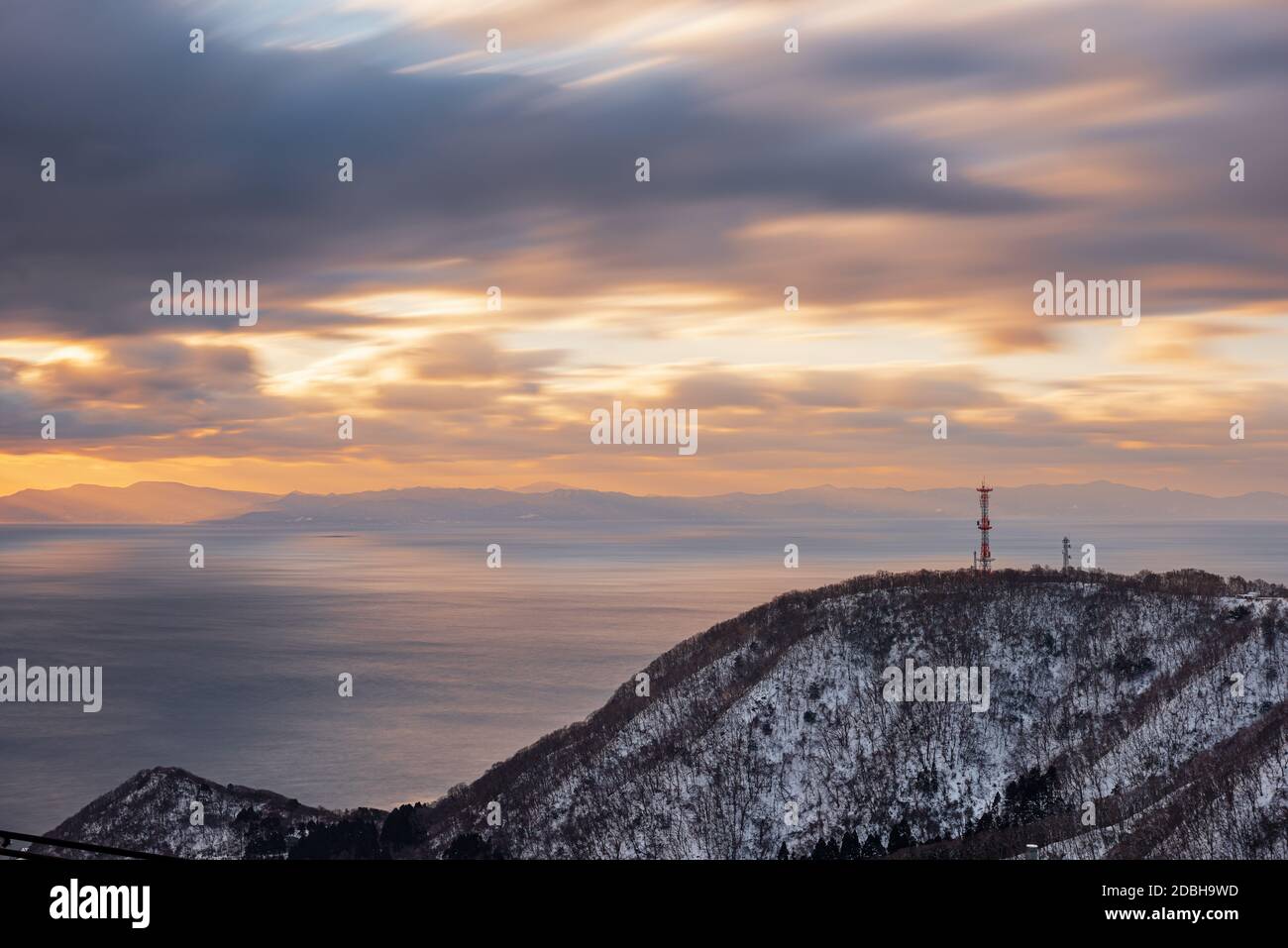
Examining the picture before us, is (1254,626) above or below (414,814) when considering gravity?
above

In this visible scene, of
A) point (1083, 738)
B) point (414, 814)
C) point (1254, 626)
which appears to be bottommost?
point (414, 814)

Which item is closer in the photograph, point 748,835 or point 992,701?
point 748,835
